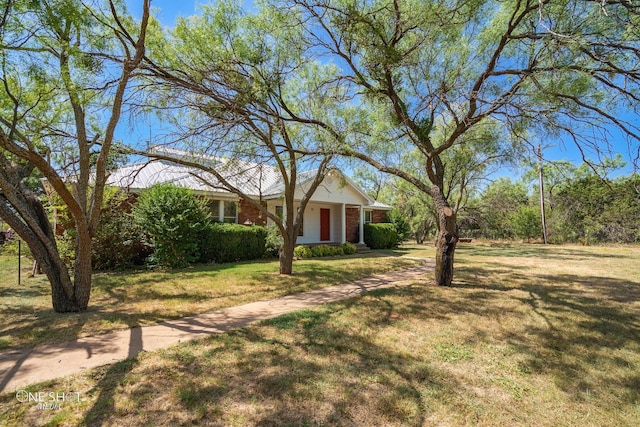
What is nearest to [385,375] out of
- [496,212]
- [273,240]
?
[273,240]

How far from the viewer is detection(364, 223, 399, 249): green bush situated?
63.3 ft

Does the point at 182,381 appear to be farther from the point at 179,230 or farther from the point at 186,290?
the point at 179,230

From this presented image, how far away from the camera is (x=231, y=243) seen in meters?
12.2

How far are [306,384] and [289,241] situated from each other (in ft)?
20.2

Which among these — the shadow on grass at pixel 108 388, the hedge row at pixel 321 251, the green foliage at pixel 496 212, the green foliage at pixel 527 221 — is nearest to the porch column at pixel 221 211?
the hedge row at pixel 321 251

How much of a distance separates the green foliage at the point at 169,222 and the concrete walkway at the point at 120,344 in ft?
17.2

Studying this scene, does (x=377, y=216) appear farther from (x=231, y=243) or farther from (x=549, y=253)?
(x=231, y=243)

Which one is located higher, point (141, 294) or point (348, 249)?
point (348, 249)

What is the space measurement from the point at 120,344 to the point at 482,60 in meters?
8.96

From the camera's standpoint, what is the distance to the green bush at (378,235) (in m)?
19.3

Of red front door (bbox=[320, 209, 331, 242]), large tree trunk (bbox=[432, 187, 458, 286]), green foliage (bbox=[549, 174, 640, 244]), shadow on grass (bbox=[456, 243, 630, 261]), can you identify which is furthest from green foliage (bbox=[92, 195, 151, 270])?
green foliage (bbox=[549, 174, 640, 244])

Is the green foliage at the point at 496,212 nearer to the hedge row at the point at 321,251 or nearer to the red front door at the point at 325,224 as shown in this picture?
the red front door at the point at 325,224

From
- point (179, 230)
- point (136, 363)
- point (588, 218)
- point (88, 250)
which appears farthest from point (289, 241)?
point (588, 218)

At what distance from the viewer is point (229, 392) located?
2871 millimetres
